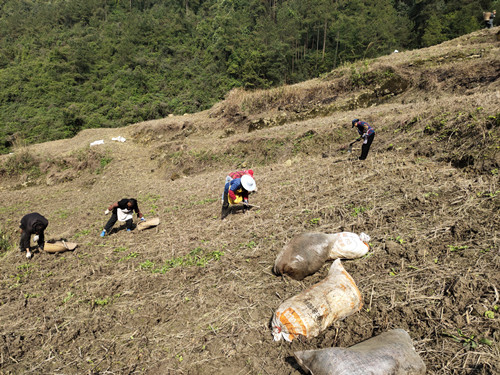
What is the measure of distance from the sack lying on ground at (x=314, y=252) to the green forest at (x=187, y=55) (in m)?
21.9

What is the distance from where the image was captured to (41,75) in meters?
35.6

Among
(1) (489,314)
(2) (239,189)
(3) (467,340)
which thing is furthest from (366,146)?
(3) (467,340)

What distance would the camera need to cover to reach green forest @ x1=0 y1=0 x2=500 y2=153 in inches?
1033

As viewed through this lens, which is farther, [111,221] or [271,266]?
[111,221]

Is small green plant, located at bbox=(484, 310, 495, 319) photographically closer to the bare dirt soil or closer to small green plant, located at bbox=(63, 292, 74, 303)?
the bare dirt soil

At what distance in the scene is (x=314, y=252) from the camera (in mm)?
3180

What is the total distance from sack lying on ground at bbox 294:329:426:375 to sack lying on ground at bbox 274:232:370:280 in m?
1.08

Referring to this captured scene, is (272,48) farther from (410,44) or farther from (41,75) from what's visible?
(41,75)

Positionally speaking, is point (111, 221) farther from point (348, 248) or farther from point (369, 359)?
point (369, 359)

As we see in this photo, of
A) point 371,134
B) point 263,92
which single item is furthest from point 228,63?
point 371,134

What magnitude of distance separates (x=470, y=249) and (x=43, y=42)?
204ft

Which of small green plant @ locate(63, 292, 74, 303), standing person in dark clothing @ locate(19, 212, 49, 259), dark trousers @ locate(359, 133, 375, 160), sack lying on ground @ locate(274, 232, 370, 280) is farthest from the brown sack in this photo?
standing person in dark clothing @ locate(19, 212, 49, 259)

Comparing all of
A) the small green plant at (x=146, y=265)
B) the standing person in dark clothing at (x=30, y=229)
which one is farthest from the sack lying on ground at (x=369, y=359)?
A: the standing person in dark clothing at (x=30, y=229)

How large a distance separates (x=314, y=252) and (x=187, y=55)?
1592 inches
